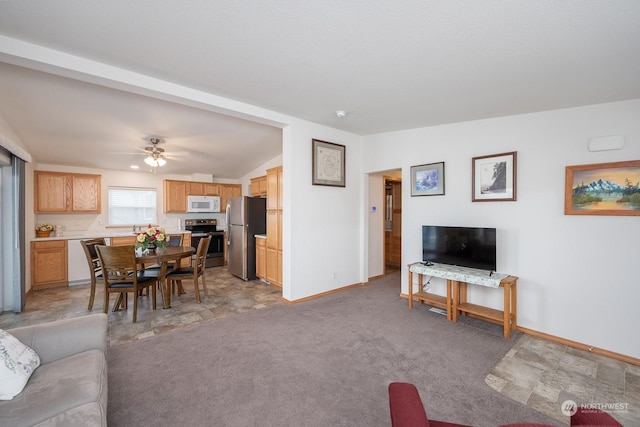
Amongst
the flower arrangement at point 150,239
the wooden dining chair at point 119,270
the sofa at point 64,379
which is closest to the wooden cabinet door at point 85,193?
the flower arrangement at point 150,239

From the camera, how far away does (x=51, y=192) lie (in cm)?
507

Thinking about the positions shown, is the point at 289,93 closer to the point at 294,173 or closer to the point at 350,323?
the point at 294,173

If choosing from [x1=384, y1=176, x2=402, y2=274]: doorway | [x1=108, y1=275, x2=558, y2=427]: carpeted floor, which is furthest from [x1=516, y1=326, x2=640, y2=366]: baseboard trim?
[x1=384, y1=176, x2=402, y2=274]: doorway

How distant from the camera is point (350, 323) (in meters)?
3.25

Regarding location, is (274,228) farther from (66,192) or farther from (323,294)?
(66,192)

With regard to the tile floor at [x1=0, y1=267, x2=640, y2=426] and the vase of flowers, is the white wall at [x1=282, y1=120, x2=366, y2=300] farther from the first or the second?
the vase of flowers

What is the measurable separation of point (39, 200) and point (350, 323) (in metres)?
6.14

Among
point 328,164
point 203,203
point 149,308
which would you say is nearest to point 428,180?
point 328,164

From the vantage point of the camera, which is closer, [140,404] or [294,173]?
[140,404]

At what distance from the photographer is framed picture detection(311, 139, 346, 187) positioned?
417cm

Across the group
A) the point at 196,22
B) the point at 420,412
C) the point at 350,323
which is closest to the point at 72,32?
the point at 196,22

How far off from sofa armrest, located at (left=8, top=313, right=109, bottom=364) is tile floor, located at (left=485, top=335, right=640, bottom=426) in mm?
3018

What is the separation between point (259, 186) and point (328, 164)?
2307 millimetres

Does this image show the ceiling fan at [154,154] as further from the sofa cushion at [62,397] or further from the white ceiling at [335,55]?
the sofa cushion at [62,397]
